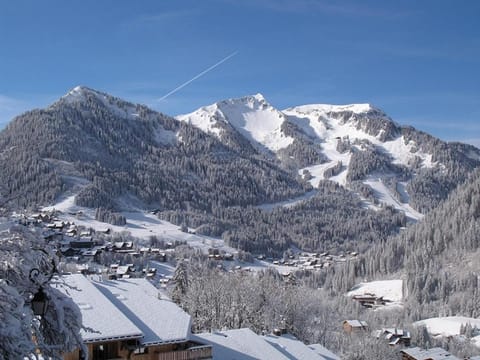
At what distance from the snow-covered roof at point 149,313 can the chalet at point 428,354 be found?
138 feet

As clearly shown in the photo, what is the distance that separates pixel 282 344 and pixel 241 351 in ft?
17.9

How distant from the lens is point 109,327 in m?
23.8

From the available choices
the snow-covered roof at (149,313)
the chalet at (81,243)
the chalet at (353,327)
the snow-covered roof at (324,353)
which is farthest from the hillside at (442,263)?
the snow-covered roof at (149,313)

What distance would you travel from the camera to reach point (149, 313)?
92.3 feet

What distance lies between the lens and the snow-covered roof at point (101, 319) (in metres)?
23.4

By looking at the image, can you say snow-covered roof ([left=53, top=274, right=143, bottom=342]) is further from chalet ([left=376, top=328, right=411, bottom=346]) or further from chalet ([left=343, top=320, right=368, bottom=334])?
chalet ([left=376, top=328, right=411, bottom=346])

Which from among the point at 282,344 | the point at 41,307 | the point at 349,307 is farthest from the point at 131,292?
the point at 349,307

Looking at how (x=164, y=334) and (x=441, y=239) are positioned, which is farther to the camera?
(x=441, y=239)

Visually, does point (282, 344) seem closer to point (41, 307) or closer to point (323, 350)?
point (323, 350)

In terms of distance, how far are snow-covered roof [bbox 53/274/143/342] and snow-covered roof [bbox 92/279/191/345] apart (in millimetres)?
1028

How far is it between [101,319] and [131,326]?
131cm

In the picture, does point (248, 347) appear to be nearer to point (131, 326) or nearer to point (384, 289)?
point (131, 326)

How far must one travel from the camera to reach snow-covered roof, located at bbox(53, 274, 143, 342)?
2338 cm

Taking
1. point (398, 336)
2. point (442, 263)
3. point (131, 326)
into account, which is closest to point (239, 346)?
point (131, 326)
